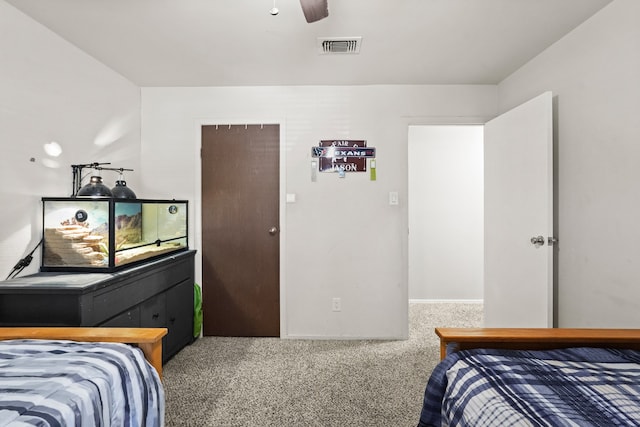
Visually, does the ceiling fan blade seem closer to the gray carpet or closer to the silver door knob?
the silver door knob

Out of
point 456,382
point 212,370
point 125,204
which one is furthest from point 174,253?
point 456,382

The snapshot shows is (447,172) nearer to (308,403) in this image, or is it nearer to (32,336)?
(308,403)

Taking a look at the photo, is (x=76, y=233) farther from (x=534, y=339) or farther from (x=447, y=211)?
(x=447, y=211)

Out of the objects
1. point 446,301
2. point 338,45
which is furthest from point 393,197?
point 446,301

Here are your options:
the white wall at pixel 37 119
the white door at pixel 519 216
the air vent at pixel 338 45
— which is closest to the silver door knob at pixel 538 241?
the white door at pixel 519 216

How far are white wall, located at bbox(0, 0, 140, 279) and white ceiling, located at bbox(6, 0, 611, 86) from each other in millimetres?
137

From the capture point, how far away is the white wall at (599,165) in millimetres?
1684

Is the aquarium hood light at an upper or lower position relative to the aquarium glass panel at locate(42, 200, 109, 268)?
upper

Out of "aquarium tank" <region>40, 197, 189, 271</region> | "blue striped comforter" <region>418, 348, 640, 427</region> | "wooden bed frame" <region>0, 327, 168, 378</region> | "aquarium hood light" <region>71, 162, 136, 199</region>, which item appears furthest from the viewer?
"aquarium hood light" <region>71, 162, 136, 199</region>

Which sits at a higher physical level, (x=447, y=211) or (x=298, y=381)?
(x=447, y=211)

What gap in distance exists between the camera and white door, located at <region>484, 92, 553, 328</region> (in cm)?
211

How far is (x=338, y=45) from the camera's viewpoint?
2.24 meters

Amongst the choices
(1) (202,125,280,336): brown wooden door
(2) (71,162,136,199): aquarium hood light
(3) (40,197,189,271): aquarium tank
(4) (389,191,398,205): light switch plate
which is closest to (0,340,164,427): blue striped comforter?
(3) (40,197,189,271): aquarium tank

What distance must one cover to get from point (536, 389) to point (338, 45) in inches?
86.1
